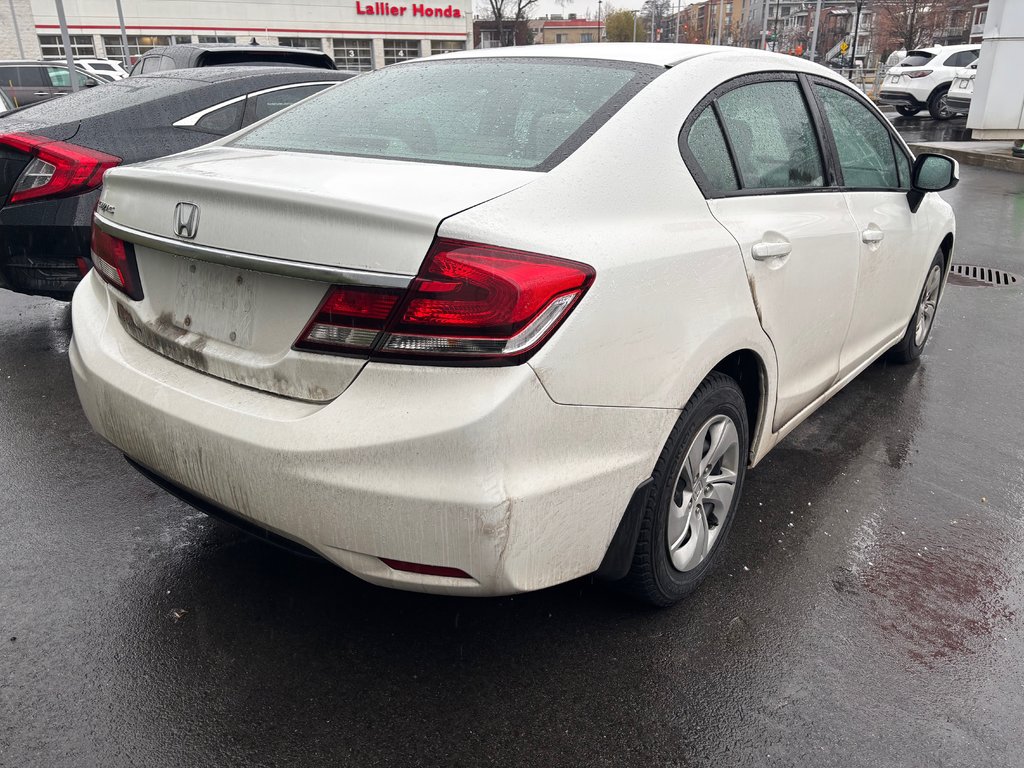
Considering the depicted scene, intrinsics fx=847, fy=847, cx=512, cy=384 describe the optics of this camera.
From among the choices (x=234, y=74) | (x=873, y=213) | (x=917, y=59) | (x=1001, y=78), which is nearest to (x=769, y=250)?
(x=873, y=213)

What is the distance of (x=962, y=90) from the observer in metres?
20.1

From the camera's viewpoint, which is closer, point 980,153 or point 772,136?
point 772,136

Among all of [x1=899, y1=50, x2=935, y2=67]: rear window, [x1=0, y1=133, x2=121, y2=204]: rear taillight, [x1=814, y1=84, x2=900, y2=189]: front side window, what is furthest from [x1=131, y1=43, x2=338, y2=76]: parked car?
[x1=899, y1=50, x2=935, y2=67]: rear window

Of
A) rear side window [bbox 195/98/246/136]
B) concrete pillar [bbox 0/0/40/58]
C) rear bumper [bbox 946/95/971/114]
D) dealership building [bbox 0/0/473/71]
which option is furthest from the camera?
dealership building [bbox 0/0/473/71]

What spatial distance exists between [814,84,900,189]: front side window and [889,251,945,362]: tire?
96 cm

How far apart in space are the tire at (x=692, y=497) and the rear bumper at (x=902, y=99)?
75.2 feet

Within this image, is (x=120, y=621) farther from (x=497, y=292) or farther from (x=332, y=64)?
(x=332, y=64)

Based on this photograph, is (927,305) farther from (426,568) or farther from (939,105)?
(939,105)

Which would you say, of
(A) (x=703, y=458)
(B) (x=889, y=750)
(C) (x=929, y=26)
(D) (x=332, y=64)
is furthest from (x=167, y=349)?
(C) (x=929, y=26)

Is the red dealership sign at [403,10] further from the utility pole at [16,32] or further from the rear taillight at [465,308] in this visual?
the rear taillight at [465,308]

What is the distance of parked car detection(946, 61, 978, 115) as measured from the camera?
20.1 m

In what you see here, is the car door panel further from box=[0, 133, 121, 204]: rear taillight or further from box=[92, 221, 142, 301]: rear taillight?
box=[0, 133, 121, 204]: rear taillight

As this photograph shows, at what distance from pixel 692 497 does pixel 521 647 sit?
66 cm

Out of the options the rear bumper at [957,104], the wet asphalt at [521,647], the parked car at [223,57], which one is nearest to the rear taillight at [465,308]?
the wet asphalt at [521,647]
